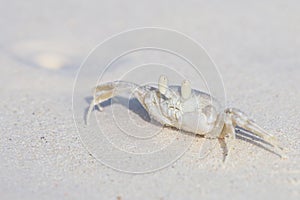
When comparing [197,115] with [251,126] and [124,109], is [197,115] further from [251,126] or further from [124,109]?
[124,109]

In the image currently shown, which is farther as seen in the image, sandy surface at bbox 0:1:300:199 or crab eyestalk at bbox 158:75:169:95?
crab eyestalk at bbox 158:75:169:95

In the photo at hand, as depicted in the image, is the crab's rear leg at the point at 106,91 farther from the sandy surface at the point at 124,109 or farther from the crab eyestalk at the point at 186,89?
the crab eyestalk at the point at 186,89

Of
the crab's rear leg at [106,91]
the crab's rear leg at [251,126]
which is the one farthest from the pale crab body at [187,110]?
the crab's rear leg at [106,91]

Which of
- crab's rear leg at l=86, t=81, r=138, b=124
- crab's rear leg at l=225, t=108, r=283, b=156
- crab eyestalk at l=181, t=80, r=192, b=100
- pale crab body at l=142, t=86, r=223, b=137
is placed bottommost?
crab's rear leg at l=86, t=81, r=138, b=124

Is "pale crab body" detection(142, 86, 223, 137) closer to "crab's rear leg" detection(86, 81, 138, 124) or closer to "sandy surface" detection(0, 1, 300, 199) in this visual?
"sandy surface" detection(0, 1, 300, 199)

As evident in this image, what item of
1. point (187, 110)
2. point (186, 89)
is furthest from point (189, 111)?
point (186, 89)

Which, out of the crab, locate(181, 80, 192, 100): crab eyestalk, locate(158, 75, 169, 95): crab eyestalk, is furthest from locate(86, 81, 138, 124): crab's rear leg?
locate(181, 80, 192, 100): crab eyestalk

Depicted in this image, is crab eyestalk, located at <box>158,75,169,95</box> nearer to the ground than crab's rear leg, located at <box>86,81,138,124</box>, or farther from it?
farther from it
